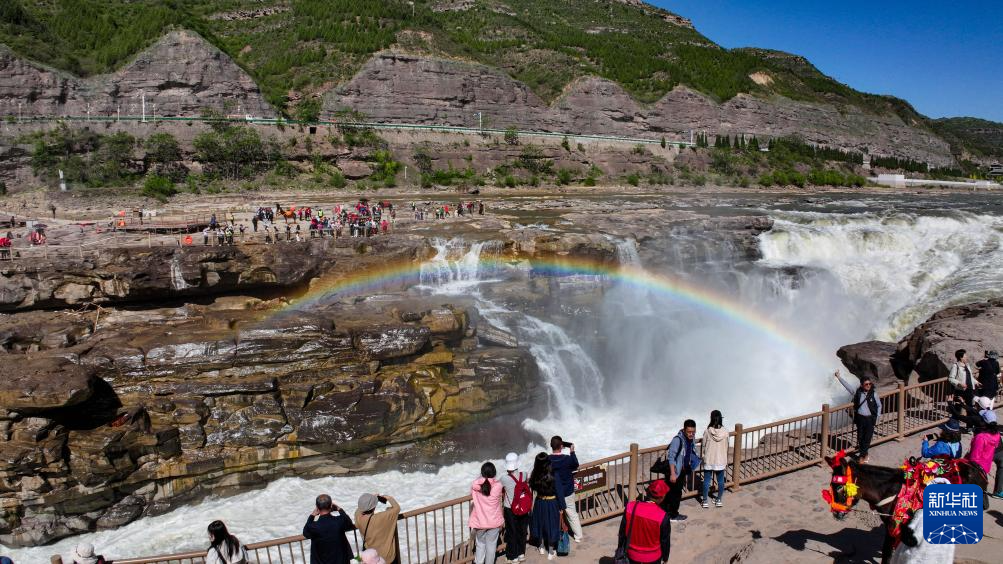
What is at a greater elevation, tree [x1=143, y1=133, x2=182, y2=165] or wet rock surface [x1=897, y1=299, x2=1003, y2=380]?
tree [x1=143, y1=133, x2=182, y2=165]

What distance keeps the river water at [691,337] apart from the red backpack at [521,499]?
7447mm

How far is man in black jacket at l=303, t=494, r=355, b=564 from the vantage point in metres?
6.43

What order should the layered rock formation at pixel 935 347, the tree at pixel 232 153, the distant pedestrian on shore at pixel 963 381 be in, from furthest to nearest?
1. the tree at pixel 232 153
2. the layered rock formation at pixel 935 347
3. the distant pedestrian on shore at pixel 963 381

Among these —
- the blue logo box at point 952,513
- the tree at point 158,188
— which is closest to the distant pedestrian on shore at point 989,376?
the blue logo box at point 952,513

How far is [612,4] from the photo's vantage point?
14000 centimetres

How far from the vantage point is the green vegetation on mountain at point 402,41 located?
5719cm

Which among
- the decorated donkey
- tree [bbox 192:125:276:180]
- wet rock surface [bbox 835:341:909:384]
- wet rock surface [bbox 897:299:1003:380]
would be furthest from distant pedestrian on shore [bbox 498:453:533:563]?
tree [bbox 192:125:276:180]

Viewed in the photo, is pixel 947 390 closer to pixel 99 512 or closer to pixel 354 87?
pixel 99 512

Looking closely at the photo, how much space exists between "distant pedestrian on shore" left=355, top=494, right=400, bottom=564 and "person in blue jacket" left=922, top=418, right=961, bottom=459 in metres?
5.73

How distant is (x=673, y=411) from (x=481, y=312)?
6829mm

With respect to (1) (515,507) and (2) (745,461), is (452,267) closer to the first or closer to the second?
(2) (745,461)

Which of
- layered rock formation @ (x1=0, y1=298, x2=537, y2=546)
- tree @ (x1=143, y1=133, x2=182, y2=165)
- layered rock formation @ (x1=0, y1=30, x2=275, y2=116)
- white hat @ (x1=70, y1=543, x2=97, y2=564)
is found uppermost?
layered rock formation @ (x1=0, y1=30, x2=275, y2=116)

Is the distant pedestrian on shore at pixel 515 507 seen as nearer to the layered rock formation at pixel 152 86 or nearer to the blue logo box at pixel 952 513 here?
the blue logo box at pixel 952 513

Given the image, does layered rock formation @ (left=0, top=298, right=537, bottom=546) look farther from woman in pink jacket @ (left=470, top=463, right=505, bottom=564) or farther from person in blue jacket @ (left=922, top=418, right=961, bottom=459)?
person in blue jacket @ (left=922, top=418, right=961, bottom=459)
